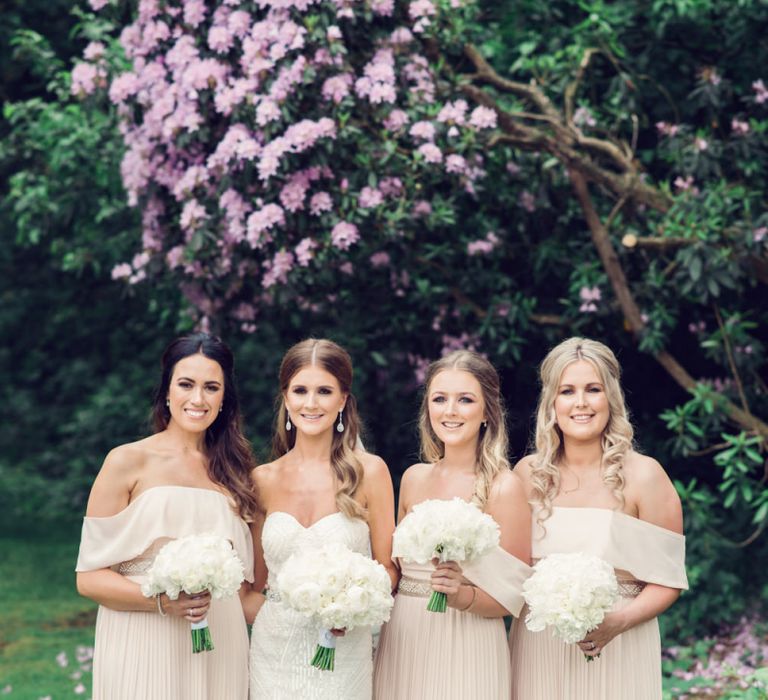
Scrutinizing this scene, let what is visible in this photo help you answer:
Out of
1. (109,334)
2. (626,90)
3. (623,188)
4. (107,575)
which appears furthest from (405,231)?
(109,334)

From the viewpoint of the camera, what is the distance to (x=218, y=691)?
4.42 metres

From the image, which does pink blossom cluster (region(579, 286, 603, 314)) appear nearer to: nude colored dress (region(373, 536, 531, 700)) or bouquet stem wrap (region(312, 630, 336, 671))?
nude colored dress (region(373, 536, 531, 700))

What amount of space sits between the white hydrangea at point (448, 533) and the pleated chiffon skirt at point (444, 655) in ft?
1.52

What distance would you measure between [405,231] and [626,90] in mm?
2057

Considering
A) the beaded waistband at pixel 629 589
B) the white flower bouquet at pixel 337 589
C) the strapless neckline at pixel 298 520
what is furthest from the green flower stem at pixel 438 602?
the beaded waistband at pixel 629 589

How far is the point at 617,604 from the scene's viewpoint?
14.1 feet

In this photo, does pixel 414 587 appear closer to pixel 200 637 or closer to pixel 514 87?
pixel 200 637

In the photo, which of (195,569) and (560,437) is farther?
(560,437)

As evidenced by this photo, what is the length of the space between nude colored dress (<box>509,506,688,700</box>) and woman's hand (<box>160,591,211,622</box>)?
118 cm

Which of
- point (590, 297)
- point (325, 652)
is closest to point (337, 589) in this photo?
point (325, 652)

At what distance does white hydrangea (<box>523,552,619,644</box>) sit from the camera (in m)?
3.92

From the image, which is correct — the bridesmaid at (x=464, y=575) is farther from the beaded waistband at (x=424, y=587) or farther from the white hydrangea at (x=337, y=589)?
the white hydrangea at (x=337, y=589)

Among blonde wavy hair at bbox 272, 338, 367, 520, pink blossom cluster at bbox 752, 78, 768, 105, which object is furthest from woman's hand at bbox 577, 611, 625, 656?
pink blossom cluster at bbox 752, 78, 768, 105

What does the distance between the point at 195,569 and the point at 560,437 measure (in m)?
1.45
